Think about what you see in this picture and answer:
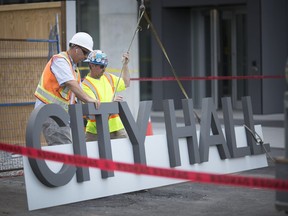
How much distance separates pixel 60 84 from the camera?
8.73 meters

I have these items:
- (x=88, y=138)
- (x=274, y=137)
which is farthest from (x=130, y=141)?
(x=274, y=137)

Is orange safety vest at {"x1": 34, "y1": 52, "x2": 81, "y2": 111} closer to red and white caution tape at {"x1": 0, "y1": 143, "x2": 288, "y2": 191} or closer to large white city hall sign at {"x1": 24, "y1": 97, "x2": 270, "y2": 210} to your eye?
large white city hall sign at {"x1": 24, "y1": 97, "x2": 270, "y2": 210}

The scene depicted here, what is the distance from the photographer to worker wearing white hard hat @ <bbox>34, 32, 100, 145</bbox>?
8719 mm

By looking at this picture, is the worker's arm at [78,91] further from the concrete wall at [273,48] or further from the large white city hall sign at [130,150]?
the concrete wall at [273,48]

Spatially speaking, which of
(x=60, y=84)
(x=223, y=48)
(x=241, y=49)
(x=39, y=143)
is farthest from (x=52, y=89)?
(x=223, y=48)

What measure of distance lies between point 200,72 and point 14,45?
10859 millimetres

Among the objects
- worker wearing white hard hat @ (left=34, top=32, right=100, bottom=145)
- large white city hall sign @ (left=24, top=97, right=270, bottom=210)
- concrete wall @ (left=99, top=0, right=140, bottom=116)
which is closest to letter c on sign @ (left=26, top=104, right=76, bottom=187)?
large white city hall sign @ (left=24, top=97, right=270, bottom=210)

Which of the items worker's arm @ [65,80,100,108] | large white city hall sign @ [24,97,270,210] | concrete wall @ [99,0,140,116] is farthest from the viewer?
concrete wall @ [99,0,140,116]

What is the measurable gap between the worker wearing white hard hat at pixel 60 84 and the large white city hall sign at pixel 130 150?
401 mm

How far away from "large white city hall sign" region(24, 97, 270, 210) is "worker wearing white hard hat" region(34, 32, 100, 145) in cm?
40

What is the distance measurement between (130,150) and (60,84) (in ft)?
3.61

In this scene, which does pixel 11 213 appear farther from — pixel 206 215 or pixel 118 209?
pixel 206 215

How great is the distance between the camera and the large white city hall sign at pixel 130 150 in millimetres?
8062

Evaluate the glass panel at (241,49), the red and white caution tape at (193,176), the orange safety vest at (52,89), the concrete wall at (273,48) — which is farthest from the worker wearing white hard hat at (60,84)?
the glass panel at (241,49)
